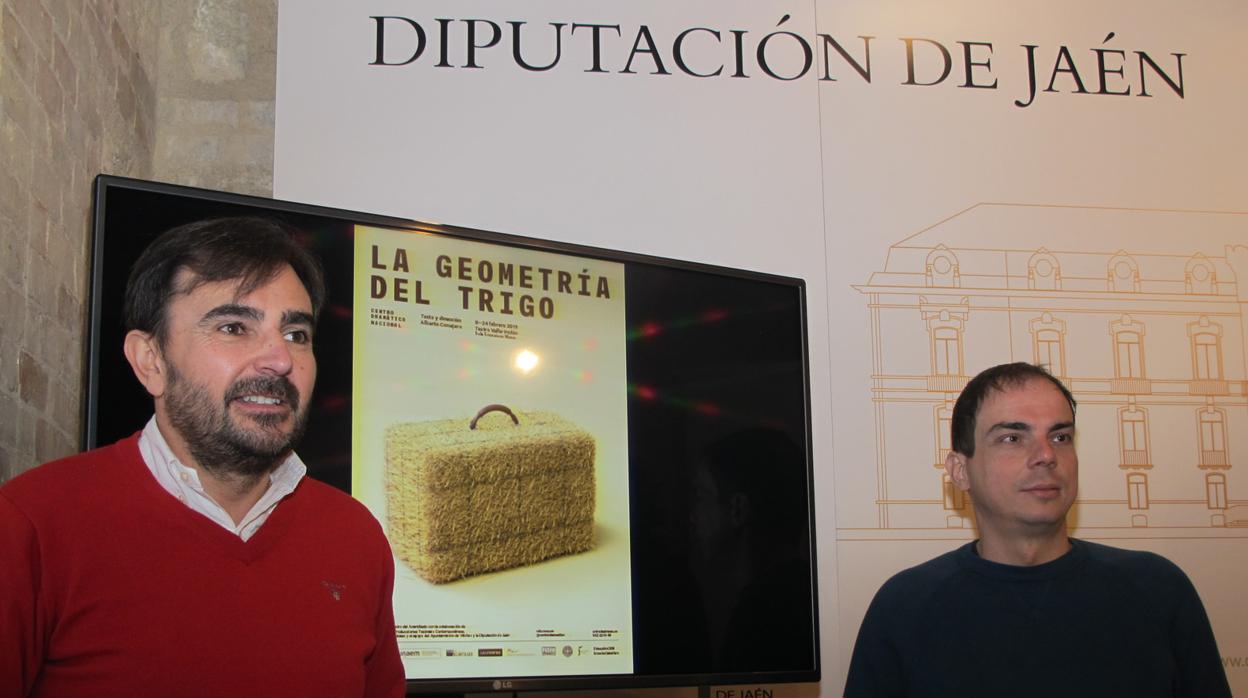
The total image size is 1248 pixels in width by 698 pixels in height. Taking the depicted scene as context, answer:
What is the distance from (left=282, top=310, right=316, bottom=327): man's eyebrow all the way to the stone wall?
65 cm

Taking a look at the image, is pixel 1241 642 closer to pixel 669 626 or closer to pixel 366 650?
pixel 669 626

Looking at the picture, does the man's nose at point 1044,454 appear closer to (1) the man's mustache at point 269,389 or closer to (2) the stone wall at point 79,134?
(1) the man's mustache at point 269,389

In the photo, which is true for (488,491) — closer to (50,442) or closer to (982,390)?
(50,442)

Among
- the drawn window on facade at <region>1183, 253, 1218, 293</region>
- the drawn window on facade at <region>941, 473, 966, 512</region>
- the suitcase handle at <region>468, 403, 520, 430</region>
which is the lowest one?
the drawn window on facade at <region>941, 473, 966, 512</region>

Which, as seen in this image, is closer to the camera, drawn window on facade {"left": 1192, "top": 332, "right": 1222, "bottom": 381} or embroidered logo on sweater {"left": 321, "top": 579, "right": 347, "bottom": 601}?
embroidered logo on sweater {"left": 321, "top": 579, "right": 347, "bottom": 601}

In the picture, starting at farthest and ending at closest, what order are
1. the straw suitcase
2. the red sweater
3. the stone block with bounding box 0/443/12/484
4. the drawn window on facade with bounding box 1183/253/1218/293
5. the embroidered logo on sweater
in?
1. the drawn window on facade with bounding box 1183/253/1218/293
2. the straw suitcase
3. the stone block with bounding box 0/443/12/484
4. the embroidered logo on sweater
5. the red sweater

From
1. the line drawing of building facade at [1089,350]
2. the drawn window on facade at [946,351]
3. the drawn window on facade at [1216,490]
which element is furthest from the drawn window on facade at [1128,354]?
the drawn window on facade at [946,351]

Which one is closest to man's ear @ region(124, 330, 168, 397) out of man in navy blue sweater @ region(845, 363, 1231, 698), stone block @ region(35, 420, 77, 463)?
stone block @ region(35, 420, 77, 463)

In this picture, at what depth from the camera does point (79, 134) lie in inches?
108

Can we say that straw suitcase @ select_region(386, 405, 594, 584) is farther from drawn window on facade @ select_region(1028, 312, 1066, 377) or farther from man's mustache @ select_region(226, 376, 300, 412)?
drawn window on facade @ select_region(1028, 312, 1066, 377)

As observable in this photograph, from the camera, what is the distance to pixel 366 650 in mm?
1964

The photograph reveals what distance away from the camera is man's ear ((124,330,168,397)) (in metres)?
1.89

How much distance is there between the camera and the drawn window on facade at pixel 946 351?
3494 millimetres

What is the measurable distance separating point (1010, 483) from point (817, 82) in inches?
53.4
